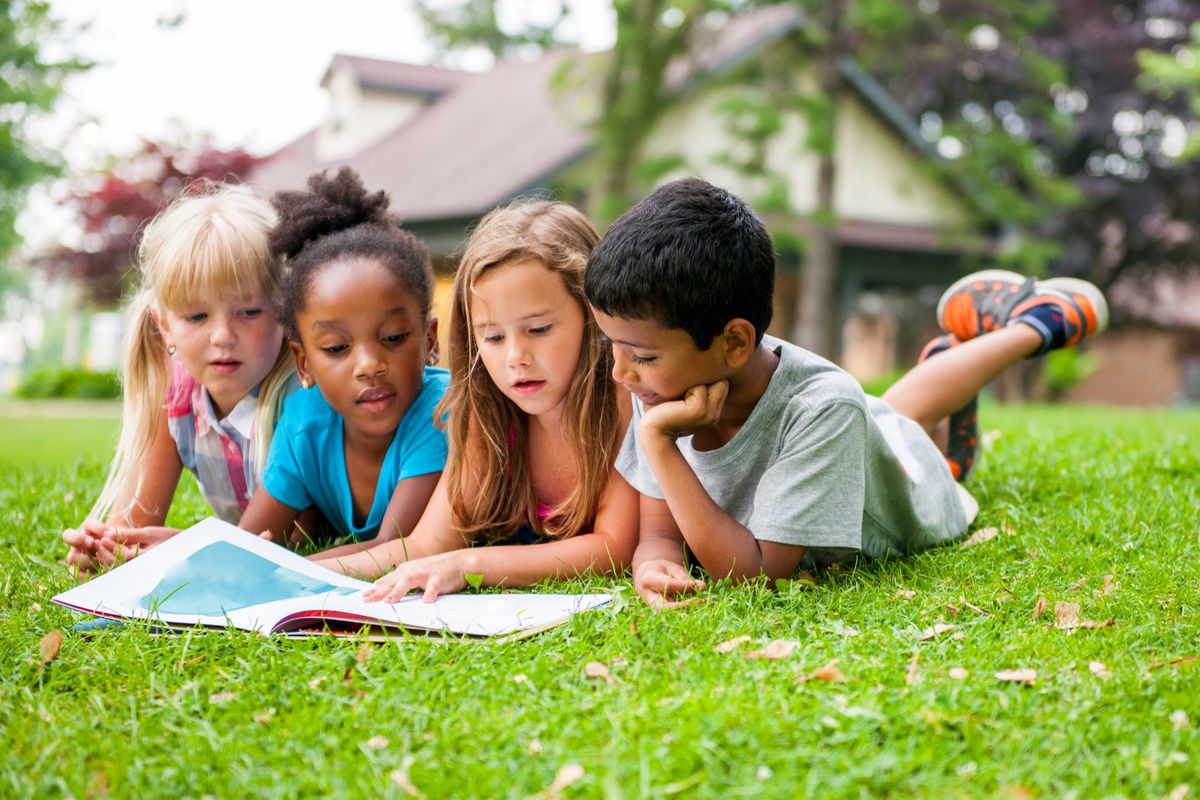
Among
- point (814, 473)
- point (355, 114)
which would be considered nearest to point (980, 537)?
point (814, 473)

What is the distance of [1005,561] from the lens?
3266mm

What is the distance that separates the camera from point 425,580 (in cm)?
292

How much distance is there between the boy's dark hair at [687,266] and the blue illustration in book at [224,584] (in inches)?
44.3

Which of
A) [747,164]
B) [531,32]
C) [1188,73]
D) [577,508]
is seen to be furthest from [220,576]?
[531,32]

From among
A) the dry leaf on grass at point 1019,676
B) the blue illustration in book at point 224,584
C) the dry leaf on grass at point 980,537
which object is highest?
the dry leaf on grass at point 980,537

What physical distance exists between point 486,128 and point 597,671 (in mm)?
18507

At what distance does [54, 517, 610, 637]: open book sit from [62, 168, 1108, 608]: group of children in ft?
0.51

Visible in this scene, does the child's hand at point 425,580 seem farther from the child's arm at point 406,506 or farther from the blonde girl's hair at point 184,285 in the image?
the blonde girl's hair at point 184,285

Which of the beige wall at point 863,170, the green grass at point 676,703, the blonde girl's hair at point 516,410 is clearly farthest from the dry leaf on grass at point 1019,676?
the beige wall at point 863,170

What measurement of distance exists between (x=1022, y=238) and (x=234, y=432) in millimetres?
15050

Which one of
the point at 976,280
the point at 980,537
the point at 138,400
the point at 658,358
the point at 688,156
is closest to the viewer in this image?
the point at 658,358

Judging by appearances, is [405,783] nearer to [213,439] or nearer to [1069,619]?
[1069,619]

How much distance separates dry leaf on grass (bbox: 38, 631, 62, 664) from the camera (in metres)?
2.54

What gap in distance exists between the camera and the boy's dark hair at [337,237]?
11.3 feet
